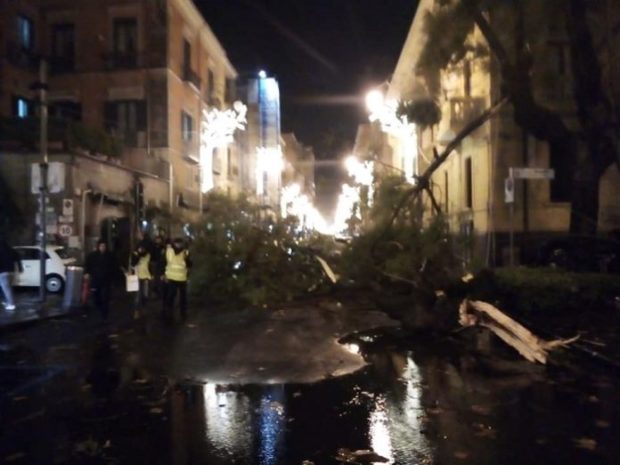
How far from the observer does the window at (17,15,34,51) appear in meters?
31.6

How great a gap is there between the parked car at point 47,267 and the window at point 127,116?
12328mm

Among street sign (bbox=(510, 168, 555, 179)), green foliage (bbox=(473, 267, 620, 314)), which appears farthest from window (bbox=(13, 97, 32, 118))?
green foliage (bbox=(473, 267, 620, 314))

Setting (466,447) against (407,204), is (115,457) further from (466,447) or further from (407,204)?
(407,204)

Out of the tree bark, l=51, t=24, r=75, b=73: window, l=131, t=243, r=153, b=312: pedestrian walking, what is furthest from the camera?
l=51, t=24, r=75, b=73: window

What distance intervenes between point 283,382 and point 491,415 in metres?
2.67

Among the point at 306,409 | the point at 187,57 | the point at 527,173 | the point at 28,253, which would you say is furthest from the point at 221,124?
the point at 306,409

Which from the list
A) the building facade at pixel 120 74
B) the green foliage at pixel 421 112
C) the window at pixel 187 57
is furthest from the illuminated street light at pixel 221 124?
the green foliage at pixel 421 112

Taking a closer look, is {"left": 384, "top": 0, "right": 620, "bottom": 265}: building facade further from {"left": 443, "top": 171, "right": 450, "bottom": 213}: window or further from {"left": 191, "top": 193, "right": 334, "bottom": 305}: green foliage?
{"left": 191, "top": 193, "right": 334, "bottom": 305}: green foliage

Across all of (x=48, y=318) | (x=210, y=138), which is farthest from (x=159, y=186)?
(x=48, y=318)

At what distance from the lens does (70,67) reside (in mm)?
34406

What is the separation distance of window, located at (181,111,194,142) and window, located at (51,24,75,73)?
18.2 feet

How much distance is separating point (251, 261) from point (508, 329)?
7.60 meters

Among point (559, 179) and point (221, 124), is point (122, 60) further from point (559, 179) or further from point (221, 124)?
point (559, 179)

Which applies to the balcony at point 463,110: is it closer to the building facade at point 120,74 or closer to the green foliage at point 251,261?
the green foliage at point 251,261
